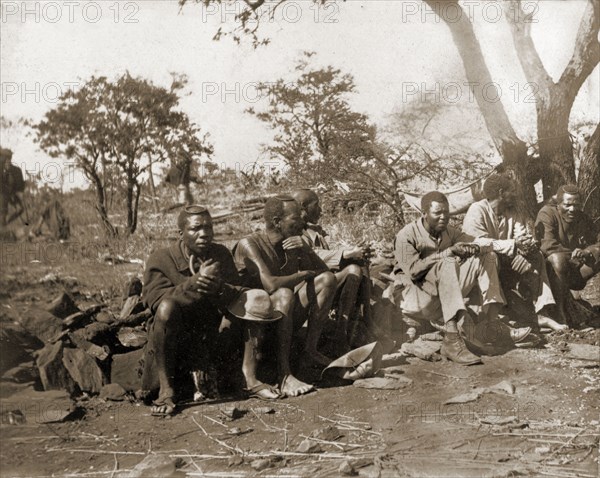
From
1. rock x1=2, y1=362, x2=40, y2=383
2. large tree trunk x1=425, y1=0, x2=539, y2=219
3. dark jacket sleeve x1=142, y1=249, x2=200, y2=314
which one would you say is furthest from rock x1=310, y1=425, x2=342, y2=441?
large tree trunk x1=425, y1=0, x2=539, y2=219

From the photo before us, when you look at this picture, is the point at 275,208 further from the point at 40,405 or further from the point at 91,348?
the point at 40,405

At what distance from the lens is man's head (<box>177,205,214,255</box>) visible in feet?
14.0

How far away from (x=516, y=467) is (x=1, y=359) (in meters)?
3.40

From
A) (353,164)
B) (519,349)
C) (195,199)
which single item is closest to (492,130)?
(353,164)

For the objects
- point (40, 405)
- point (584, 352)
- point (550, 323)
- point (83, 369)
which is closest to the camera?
point (40, 405)

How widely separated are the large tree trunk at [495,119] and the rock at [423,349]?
266 centimetres

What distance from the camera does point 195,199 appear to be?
6.07 m

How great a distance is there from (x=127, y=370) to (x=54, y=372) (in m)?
0.48

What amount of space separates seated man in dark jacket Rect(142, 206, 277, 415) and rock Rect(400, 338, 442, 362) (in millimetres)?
1537

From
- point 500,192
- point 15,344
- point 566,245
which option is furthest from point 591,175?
point 15,344

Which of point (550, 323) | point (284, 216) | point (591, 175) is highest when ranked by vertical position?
point (591, 175)

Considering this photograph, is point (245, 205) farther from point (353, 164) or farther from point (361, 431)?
point (361, 431)

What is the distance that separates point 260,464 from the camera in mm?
3432

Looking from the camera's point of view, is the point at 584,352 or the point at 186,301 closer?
the point at 186,301
